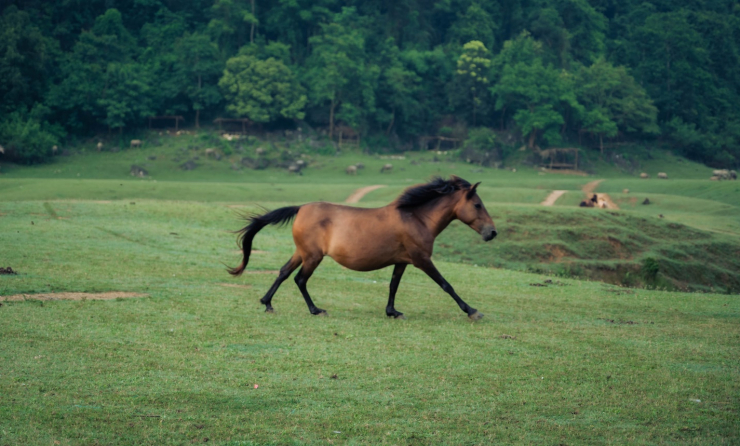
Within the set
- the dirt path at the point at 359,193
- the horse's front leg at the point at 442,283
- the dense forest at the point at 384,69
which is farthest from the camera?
the dense forest at the point at 384,69

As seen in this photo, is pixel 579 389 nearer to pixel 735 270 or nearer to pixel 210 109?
pixel 735 270

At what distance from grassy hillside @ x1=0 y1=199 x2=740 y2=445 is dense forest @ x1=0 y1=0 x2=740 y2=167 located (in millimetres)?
49187

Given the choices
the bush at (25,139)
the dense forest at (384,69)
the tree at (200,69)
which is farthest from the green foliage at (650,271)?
the tree at (200,69)

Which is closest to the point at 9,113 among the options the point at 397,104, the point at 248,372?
the point at 397,104

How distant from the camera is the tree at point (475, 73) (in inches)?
3007

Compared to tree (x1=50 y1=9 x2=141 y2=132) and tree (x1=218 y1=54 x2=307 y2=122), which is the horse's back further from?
tree (x1=50 y1=9 x2=141 y2=132)

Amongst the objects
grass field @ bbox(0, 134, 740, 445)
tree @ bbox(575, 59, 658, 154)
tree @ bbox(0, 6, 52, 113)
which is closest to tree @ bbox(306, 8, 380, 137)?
tree @ bbox(575, 59, 658, 154)

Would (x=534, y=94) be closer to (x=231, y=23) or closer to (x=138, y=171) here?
(x=231, y=23)

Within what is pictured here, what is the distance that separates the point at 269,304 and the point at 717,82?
90495 mm

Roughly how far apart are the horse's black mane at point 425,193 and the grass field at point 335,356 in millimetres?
1976

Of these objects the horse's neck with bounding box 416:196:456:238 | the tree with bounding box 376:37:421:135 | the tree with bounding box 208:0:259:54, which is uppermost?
the tree with bounding box 208:0:259:54

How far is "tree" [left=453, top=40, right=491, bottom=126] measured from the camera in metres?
76.4

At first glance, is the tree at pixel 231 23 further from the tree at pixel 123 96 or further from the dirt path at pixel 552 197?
the dirt path at pixel 552 197

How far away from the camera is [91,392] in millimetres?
6953
